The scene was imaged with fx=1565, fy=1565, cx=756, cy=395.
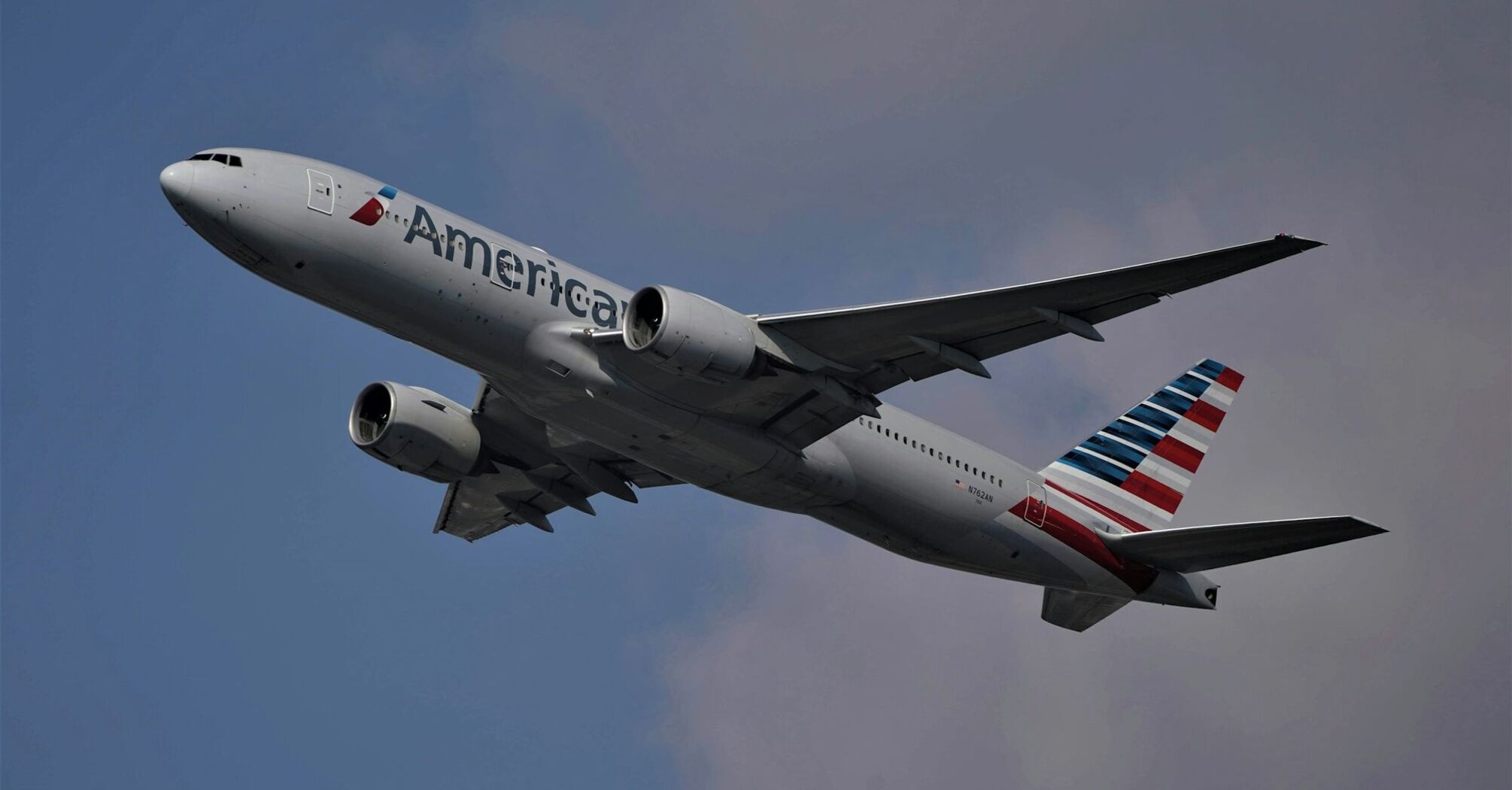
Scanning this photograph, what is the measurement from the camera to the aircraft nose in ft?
93.4

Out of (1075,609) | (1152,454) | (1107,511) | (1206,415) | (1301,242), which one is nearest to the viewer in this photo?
(1301,242)

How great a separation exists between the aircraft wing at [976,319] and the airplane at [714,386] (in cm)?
5

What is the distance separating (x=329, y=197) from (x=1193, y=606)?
2248cm

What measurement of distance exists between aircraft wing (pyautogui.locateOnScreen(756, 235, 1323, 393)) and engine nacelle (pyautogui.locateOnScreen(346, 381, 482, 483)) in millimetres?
9999

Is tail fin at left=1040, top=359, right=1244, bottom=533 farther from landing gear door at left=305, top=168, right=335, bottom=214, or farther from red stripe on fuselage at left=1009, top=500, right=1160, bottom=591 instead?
landing gear door at left=305, top=168, right=335, bottom=214

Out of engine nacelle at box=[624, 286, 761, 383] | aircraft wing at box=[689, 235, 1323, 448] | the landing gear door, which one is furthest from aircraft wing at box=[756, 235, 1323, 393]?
the landing gear door

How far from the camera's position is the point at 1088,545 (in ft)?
122

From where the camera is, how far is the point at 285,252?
95.2ft

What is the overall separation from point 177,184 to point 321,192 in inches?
100

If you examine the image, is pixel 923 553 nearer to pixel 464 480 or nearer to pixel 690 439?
pixel 690 439

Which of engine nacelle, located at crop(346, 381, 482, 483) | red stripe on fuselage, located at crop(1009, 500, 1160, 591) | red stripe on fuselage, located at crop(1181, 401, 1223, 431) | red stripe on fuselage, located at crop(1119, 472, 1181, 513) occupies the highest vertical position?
red stripe on fuselage, located at crop(1181, 401, 1223, 431)

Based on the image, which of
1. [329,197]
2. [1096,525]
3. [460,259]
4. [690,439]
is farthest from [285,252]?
[1096,525]

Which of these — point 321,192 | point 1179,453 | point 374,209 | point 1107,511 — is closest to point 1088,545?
point 1107,511

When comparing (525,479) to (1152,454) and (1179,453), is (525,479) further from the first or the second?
(1179,453)
